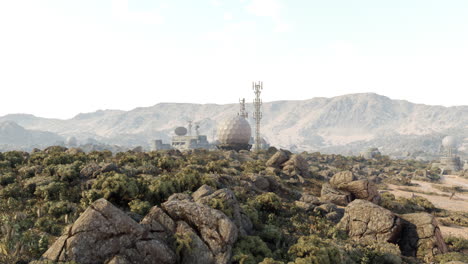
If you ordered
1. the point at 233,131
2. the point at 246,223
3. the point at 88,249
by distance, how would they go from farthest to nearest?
1. the point at 233,131
2. the point at 246,223
3. the point at 88,249

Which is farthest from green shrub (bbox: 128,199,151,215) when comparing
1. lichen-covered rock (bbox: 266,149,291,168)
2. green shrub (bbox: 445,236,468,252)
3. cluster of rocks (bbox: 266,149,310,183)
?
lichen-covered rock (bbox: 266,149,291,168)

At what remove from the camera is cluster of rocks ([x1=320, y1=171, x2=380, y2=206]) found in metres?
22.7

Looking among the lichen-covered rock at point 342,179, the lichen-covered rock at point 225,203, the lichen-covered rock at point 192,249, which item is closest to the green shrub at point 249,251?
the lichen-covered rock at point 225,203

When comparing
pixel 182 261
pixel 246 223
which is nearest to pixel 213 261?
pixel 182 261

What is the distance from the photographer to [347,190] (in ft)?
78.9

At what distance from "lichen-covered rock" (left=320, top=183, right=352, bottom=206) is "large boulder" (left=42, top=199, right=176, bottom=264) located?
15.2 m

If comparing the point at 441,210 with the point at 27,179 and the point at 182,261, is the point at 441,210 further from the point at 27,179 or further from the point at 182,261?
the point at 27,179

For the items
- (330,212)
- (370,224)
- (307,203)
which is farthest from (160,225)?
(330,212)

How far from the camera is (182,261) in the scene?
11195mm

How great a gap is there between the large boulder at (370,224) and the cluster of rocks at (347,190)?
204 inches

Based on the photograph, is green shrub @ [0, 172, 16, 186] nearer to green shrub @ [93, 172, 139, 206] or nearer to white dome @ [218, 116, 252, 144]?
green shrub @ [93, 172, 139, 206]

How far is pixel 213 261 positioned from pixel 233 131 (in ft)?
141

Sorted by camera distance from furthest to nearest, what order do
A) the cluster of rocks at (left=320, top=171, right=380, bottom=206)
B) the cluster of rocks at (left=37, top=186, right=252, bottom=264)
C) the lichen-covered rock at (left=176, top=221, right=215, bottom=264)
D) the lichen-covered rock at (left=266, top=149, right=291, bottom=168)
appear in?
the lichen-covered rock at (left=266, top=149, right=291, bottom=168), the cluster of rocks at (left=320, top=171, right=380, bottom=206), the lichen-covered rock at (left=176, top=221, right=215, bottom=264), the cluster of rocks at (left=37, top=186, right=252, bottom=264)

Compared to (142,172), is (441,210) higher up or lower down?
lower down
